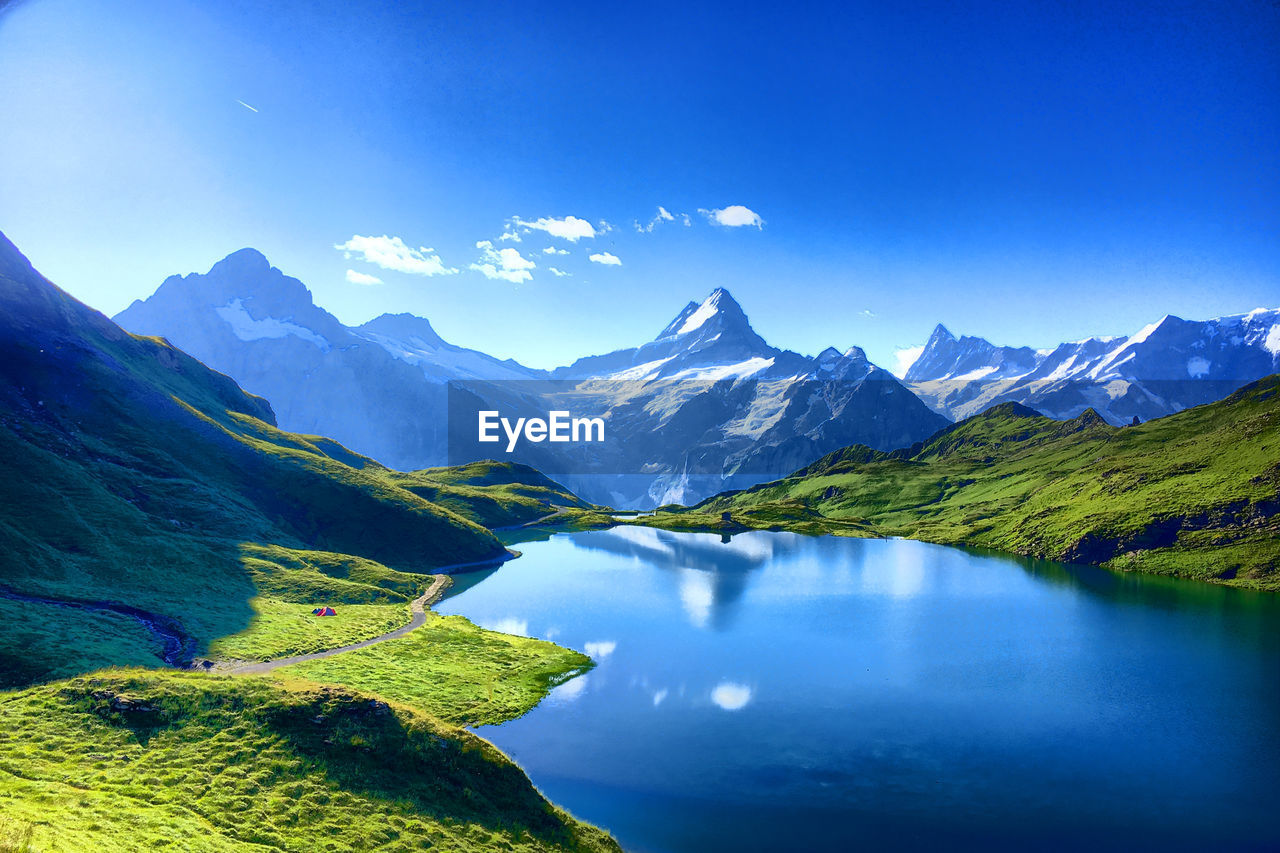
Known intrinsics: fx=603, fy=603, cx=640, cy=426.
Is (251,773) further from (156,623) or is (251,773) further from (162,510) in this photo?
(162,510)

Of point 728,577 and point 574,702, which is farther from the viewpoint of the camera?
point 728,577

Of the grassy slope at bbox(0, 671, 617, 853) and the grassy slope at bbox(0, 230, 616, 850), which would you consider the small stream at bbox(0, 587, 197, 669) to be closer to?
the grassy slope at bbox(0, 230, 616, 850)

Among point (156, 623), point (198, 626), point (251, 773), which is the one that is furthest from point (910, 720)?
point (156, 623)

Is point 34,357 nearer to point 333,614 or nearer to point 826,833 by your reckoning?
point 333,614

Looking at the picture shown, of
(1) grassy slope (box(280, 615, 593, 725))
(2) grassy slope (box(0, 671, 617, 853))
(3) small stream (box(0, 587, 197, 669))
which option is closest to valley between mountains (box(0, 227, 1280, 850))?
(2) grassy slope (box(0, 671, 617, 853))

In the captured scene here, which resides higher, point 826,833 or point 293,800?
point 293,800

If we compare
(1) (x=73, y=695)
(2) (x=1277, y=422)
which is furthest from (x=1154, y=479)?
(1) (x=73, y=695)

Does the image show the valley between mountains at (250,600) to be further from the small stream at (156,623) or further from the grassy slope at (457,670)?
the small stream at (156,623)
